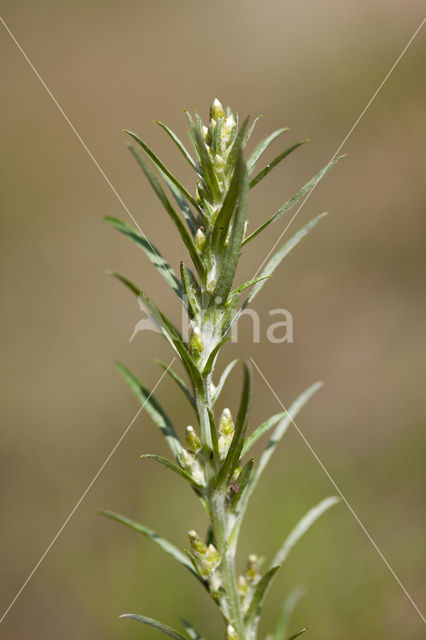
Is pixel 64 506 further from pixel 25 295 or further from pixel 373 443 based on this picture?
pixel 373 443

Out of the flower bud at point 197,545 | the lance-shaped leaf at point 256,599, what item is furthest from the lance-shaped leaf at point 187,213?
the lance-shaped leaf at point 256,599

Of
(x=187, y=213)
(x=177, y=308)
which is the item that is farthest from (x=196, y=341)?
(x=177, y=308)

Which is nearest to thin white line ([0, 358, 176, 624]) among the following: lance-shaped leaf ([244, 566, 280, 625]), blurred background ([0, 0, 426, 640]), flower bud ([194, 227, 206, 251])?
blurred background ([0, 0, 426, 640])

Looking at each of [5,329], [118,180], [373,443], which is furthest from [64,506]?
[118,180]

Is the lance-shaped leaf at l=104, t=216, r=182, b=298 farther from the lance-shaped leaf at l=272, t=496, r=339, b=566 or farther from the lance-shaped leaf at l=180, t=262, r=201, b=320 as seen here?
the lance-shaped leaf at l=272, t=496, r=339, b=566

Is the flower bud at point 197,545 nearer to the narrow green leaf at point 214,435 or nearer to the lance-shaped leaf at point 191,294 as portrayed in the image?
the narrow green leaf at point 214,435

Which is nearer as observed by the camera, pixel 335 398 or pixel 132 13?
pixel 335 398
